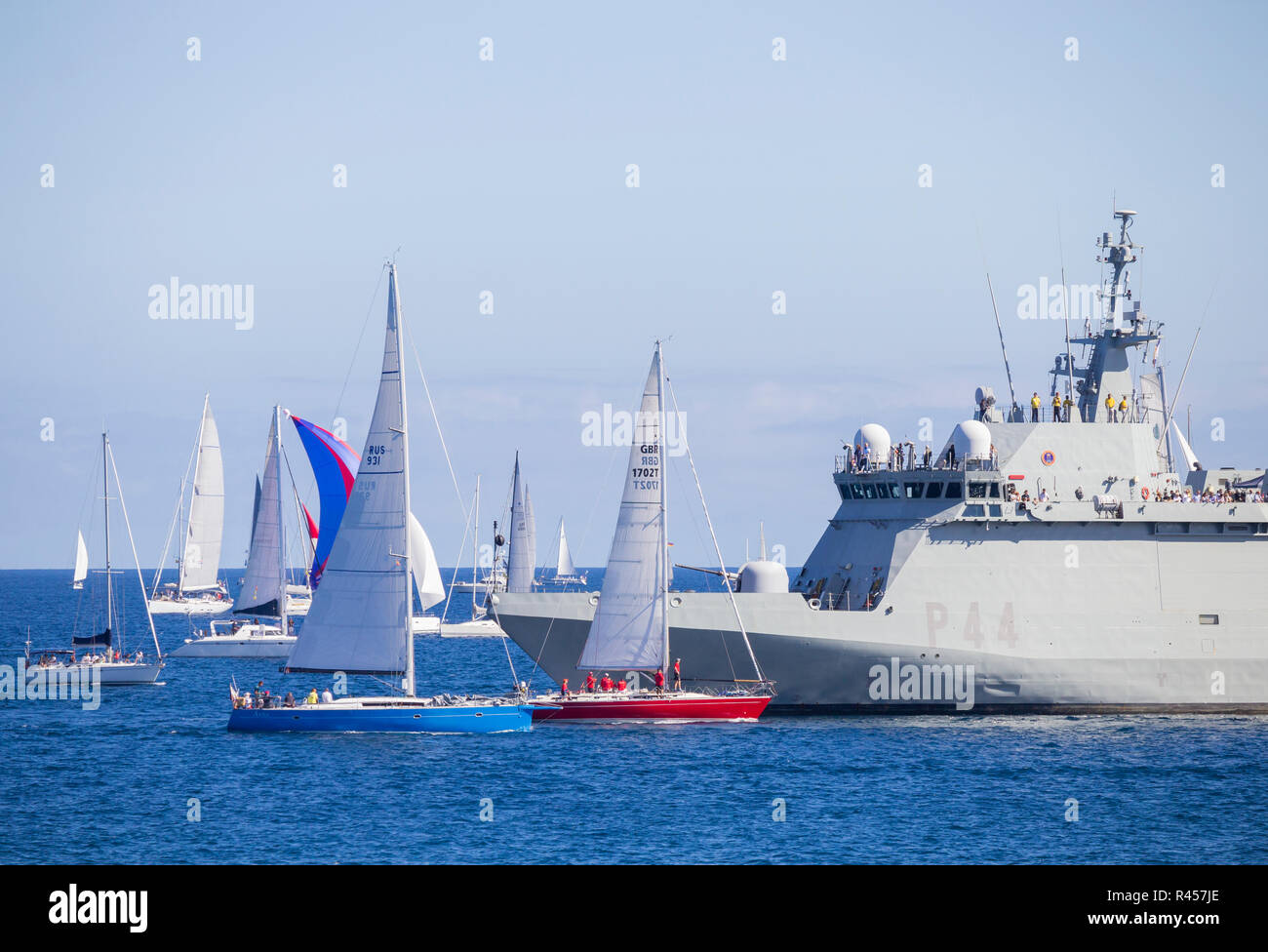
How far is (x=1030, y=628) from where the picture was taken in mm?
36000

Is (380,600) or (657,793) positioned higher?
(380,600)

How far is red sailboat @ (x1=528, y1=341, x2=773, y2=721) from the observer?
3538cm

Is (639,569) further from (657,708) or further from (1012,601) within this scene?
(1012,601)

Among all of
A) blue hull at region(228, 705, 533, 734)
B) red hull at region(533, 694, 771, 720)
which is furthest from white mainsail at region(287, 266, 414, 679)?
red hull at region(533, 694, 771, 720)

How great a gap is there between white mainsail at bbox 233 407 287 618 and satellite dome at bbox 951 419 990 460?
122 feet

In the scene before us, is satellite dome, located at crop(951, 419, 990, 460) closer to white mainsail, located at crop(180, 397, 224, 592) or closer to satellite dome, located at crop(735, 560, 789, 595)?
satellite dome, located at crop(735, 560, 789, 595)

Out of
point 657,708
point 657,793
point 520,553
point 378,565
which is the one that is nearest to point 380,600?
point 378,565

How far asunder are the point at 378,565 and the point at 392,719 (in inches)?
149

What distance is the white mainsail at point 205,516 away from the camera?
86375 mm

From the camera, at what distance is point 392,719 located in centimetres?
3353

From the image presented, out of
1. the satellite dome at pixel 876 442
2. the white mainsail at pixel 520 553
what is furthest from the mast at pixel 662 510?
the white mainsail at pixel 520 553

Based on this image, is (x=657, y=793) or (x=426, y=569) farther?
(x=426, y=569)

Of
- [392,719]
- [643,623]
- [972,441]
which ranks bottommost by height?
[392,719]

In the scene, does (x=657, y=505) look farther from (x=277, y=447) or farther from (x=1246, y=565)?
(x=277, y=447)
